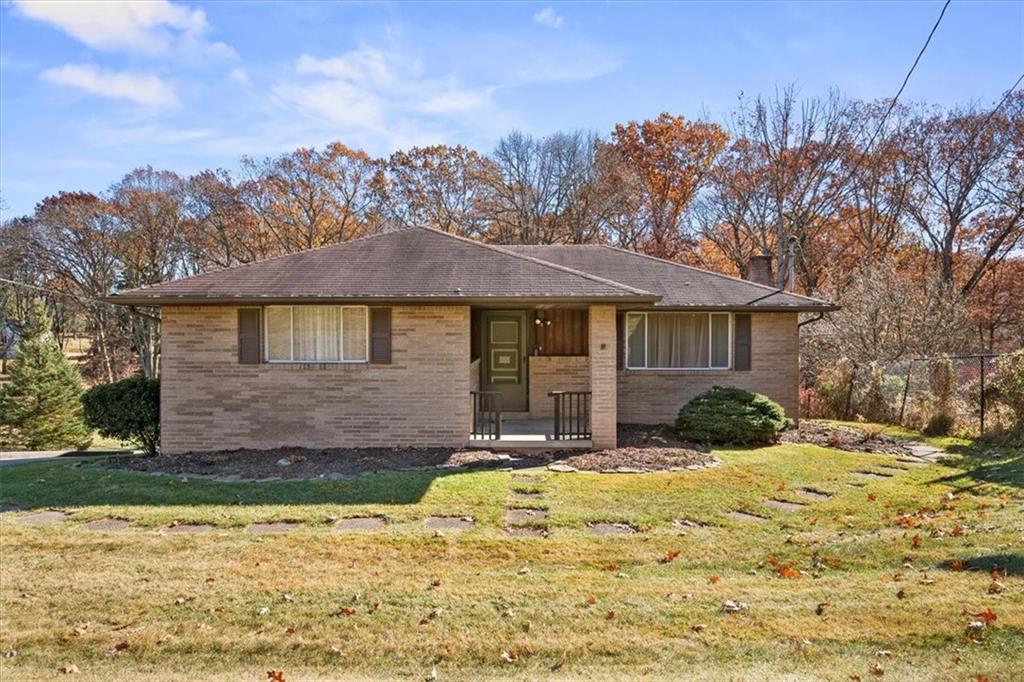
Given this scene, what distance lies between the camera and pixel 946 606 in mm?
4574

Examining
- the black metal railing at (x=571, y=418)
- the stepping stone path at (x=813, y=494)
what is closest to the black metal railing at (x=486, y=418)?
the black metal railing at (x=571, y=418)

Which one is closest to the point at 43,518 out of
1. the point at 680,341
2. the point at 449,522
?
the point at 449,522

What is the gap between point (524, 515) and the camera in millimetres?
7312

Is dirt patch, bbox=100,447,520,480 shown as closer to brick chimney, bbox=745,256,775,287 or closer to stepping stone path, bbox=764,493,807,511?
stepping stone path, bbox=764,493,807,511

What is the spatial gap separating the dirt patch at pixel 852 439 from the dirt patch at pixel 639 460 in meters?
3.23

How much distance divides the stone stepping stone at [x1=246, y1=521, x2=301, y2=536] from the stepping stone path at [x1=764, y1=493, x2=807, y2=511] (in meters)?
5.63

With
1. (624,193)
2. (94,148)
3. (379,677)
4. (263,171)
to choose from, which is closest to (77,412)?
(94,148)

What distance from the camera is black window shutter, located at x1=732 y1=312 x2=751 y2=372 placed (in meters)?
13.8

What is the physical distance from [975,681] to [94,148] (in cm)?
2275

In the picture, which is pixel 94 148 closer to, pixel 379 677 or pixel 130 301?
pixel 130 301

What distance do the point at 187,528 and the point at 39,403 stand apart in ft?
57.0

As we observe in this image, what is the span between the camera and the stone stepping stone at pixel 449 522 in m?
6.87

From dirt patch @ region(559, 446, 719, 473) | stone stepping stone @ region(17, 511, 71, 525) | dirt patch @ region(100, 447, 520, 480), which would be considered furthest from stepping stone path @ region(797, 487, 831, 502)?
stone stepping stone @ region(17, 511, 71, 525)

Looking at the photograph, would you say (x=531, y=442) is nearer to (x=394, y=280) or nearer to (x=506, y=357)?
(x=506, y=357)
